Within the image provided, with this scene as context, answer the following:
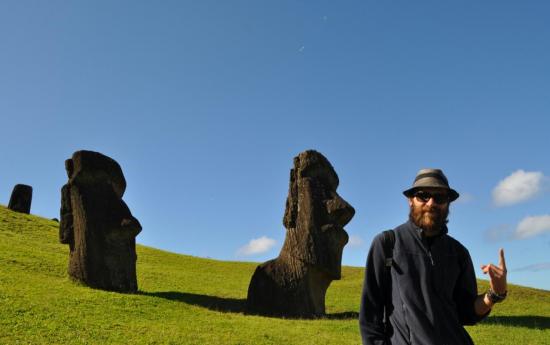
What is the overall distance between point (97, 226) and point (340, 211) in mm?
7940

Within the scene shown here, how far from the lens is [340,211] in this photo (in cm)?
1758

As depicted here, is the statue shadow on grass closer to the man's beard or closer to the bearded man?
the bearded man

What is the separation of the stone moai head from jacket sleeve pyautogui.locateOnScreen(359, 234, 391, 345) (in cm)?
1276

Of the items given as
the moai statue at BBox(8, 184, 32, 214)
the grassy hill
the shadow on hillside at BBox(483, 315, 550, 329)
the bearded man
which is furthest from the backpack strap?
the moai statue at BBox(8, 184, 32, 214)

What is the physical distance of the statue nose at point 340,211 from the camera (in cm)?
1756

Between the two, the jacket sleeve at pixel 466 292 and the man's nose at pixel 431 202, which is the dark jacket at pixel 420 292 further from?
the man's nose at pixel 431 202

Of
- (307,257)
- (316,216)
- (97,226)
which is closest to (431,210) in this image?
(307,257)

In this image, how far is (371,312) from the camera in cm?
452

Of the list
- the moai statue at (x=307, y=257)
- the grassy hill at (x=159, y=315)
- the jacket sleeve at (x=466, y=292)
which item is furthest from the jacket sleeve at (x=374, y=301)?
the moai statue at (x=307, y=257)

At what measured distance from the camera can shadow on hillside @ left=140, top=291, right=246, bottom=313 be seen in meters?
17.8

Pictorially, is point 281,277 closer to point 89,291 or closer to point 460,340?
point 89,291

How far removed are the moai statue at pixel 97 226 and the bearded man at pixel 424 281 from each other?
14714 millimetres

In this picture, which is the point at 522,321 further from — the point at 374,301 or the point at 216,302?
the point at 374,301

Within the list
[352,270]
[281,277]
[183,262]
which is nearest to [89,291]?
[281,277]
